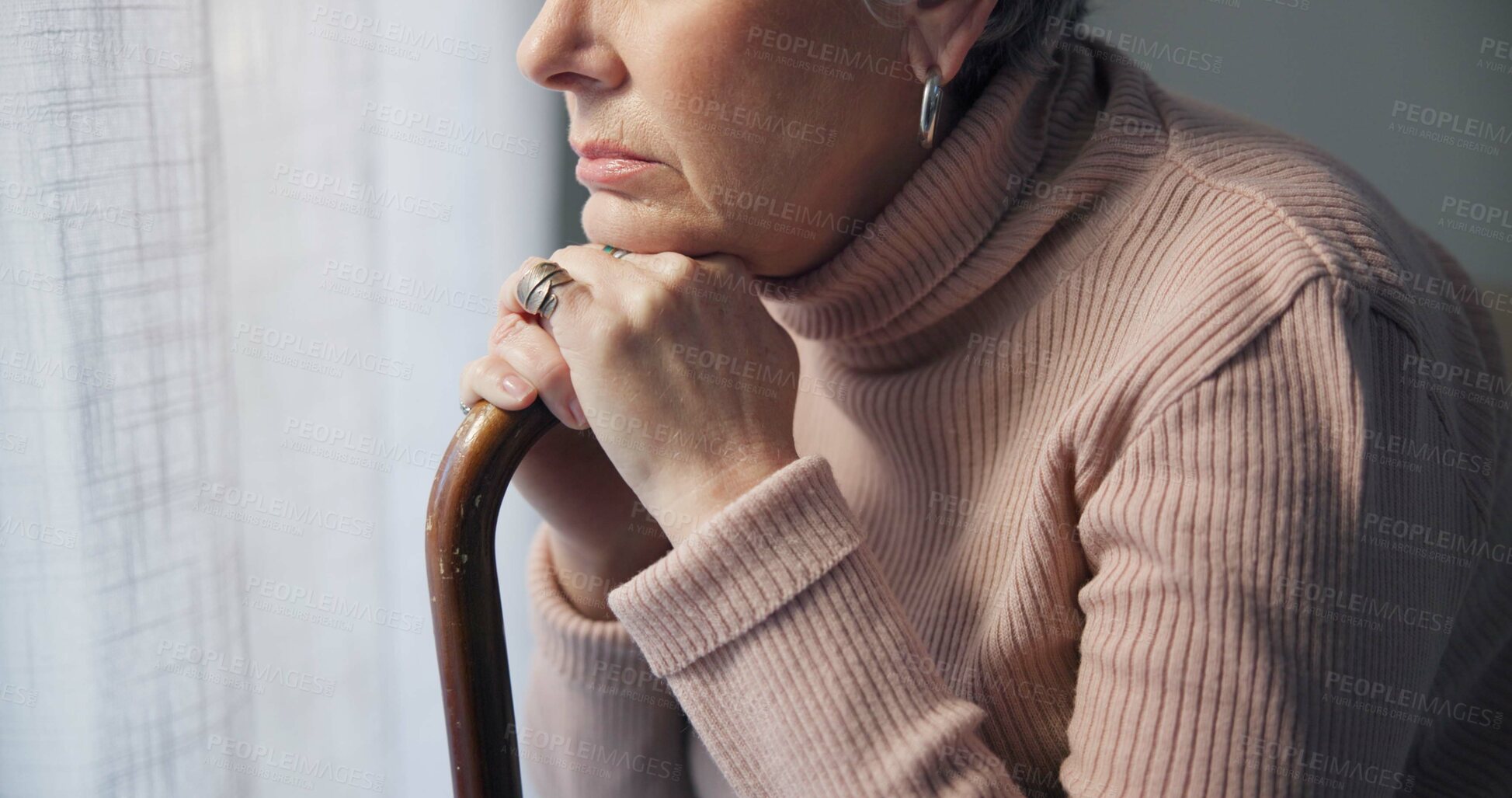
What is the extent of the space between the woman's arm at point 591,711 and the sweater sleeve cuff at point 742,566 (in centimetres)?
30

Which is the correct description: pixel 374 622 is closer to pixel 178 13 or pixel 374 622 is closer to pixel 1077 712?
pixel 178 13

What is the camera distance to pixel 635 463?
746mm

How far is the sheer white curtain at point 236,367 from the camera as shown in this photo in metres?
0.78

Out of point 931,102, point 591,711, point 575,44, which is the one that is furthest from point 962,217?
point 591,711

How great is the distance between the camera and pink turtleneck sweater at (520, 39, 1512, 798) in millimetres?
622

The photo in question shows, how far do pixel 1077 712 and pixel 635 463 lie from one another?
342mm

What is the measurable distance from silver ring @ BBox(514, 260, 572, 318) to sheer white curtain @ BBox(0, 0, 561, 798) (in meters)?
0.29

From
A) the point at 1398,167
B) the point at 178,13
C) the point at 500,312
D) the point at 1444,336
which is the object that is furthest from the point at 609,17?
the point at 1398,167

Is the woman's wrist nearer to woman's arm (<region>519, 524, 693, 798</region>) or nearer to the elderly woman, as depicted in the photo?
woman's arm (<region>519, 524, 693, 798</region>)

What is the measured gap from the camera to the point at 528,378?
0.76 meters

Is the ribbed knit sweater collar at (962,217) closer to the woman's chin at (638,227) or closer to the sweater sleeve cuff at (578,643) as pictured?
the woman's chin at (638,227)

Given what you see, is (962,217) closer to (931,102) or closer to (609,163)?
(931,102)

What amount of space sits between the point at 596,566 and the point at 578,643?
0.07 m

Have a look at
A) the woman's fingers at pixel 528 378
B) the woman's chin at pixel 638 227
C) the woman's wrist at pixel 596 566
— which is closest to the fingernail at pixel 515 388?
the woman's fingers at pixel 528 378
